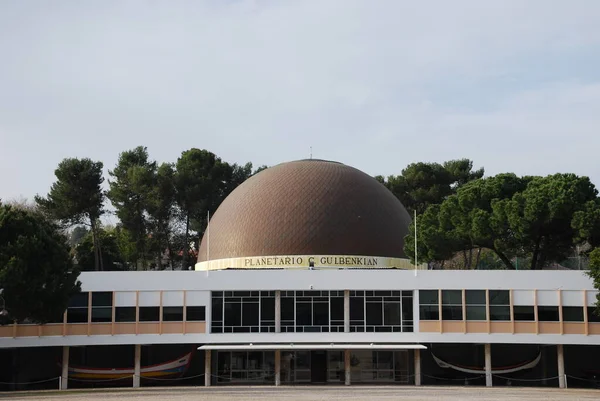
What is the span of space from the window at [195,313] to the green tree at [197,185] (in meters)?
23.6

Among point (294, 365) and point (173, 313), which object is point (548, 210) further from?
point (173, 313)

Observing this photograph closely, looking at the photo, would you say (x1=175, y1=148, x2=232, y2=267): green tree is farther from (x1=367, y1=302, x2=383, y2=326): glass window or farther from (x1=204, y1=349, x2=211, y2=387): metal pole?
(x1=367, y1=302, x2=383, y2=326): glass window

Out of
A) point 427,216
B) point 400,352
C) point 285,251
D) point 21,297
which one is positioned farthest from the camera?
point 427,216

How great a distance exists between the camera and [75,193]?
5959cm

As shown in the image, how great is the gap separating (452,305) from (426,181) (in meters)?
25.8

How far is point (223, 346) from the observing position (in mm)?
38438

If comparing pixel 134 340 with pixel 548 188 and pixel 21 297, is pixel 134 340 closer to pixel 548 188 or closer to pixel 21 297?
pixel 21 297

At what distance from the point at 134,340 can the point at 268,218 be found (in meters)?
10.9

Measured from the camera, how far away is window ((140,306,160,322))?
38906 millimetres

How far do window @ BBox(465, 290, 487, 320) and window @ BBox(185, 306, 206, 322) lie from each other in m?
12.2

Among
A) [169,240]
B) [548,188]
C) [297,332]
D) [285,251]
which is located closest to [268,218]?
[285,251]

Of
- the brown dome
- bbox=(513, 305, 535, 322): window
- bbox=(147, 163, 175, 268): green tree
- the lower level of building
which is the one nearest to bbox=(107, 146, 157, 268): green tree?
bbox=(147, 163, 175, 268): green tree

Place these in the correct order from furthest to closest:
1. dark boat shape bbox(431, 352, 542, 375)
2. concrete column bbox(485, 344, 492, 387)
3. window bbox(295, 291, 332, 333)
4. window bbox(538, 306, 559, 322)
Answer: dark boat shape bbox(431, 352, 542, 375), window bbox(295, 291, 332, 333), concrete column bbox(485, 344, 492, 387), window bbox(538, 306, 559, 322)

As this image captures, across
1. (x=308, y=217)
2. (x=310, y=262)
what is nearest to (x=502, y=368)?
(x=310, y=262)
